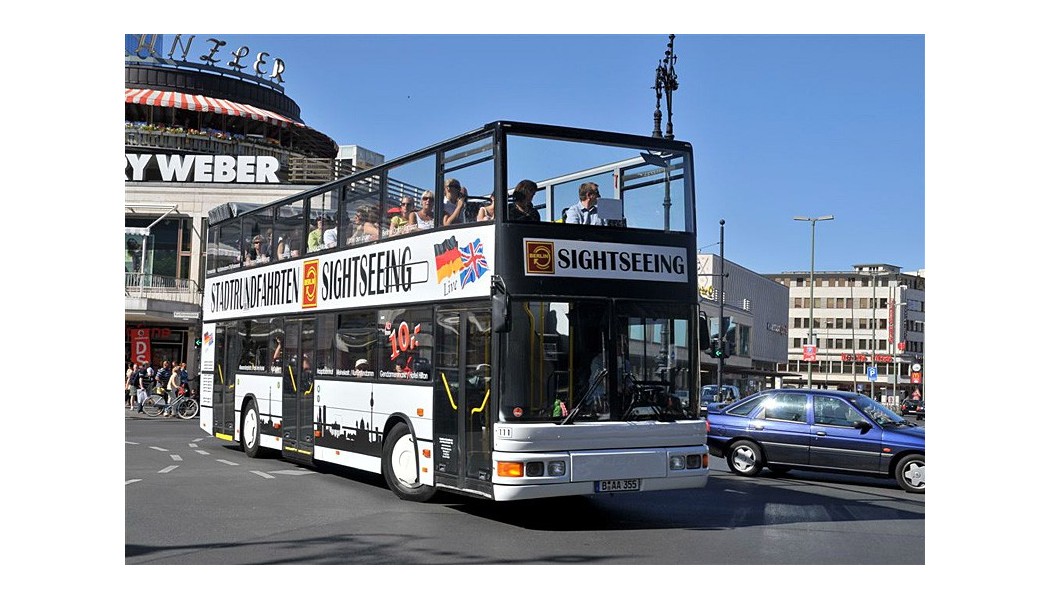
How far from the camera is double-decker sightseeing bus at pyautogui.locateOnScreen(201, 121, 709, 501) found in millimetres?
11188

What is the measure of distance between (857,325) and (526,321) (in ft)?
421

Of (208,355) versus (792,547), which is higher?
(208,355)

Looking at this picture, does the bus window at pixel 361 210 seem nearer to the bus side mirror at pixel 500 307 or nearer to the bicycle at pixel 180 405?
the bus side mirror at pixel 500 307

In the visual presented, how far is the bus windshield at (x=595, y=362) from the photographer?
11164 mm

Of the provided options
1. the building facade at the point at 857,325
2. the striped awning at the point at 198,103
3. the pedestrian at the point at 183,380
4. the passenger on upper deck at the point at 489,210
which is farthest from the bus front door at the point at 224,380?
the building facade at the point at 857,325

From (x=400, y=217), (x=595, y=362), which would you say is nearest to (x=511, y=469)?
(x=595, y=362)

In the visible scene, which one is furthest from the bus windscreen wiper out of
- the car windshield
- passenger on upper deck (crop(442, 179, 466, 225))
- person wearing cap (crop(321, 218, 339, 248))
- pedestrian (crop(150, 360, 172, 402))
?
pedestrian (crop(150, 360, 172, 402))

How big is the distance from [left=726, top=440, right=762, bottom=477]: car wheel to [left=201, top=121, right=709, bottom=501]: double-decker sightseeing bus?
5777mm

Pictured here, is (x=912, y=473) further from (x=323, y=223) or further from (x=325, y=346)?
(x=323, y=223)

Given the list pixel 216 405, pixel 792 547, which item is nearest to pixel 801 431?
pixel 792 547

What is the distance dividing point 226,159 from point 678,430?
38847 millimetres

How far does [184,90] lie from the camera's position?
52.7 m

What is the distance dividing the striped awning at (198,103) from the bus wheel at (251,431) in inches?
1328
